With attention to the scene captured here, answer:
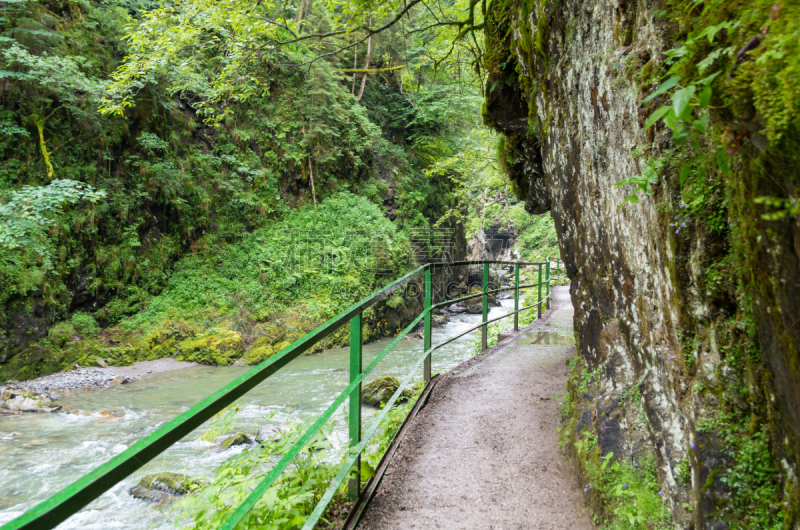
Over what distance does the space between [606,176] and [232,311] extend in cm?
1174

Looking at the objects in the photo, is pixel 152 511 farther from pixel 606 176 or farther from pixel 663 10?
pixel 663 10

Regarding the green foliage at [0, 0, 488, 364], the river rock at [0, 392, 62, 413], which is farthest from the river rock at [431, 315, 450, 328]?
the river rock at [0, 392, 62, 413]

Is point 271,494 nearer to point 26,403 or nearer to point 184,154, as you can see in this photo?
point 26,403

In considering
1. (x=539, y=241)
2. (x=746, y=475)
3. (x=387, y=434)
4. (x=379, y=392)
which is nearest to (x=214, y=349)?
Result: (x=379, y=392)

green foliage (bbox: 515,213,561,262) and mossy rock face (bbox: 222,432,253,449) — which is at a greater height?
green foliage (bbox: 515,213,561,262)

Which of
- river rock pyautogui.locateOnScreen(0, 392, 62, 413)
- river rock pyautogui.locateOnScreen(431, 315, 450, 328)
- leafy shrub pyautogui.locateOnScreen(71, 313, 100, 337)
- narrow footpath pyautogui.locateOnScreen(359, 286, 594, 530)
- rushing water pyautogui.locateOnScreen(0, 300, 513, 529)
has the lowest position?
river rock pyautogui.locateOnScreen(431, 315, 450, 328)

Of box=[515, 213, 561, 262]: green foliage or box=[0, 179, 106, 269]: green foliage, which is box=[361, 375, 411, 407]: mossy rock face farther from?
box=[515, 213, 561, 262]: green foliage

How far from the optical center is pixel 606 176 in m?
2.58

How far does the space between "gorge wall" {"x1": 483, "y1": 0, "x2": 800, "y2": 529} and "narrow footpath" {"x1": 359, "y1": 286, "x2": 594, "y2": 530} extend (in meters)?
0.24

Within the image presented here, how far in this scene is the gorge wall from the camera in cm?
114

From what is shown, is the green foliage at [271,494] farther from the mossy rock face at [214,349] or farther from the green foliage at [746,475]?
the mossy rock face at [214,349]

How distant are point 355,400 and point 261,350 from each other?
932 cm

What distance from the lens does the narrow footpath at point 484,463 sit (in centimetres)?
242

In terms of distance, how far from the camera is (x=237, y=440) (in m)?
6.27
